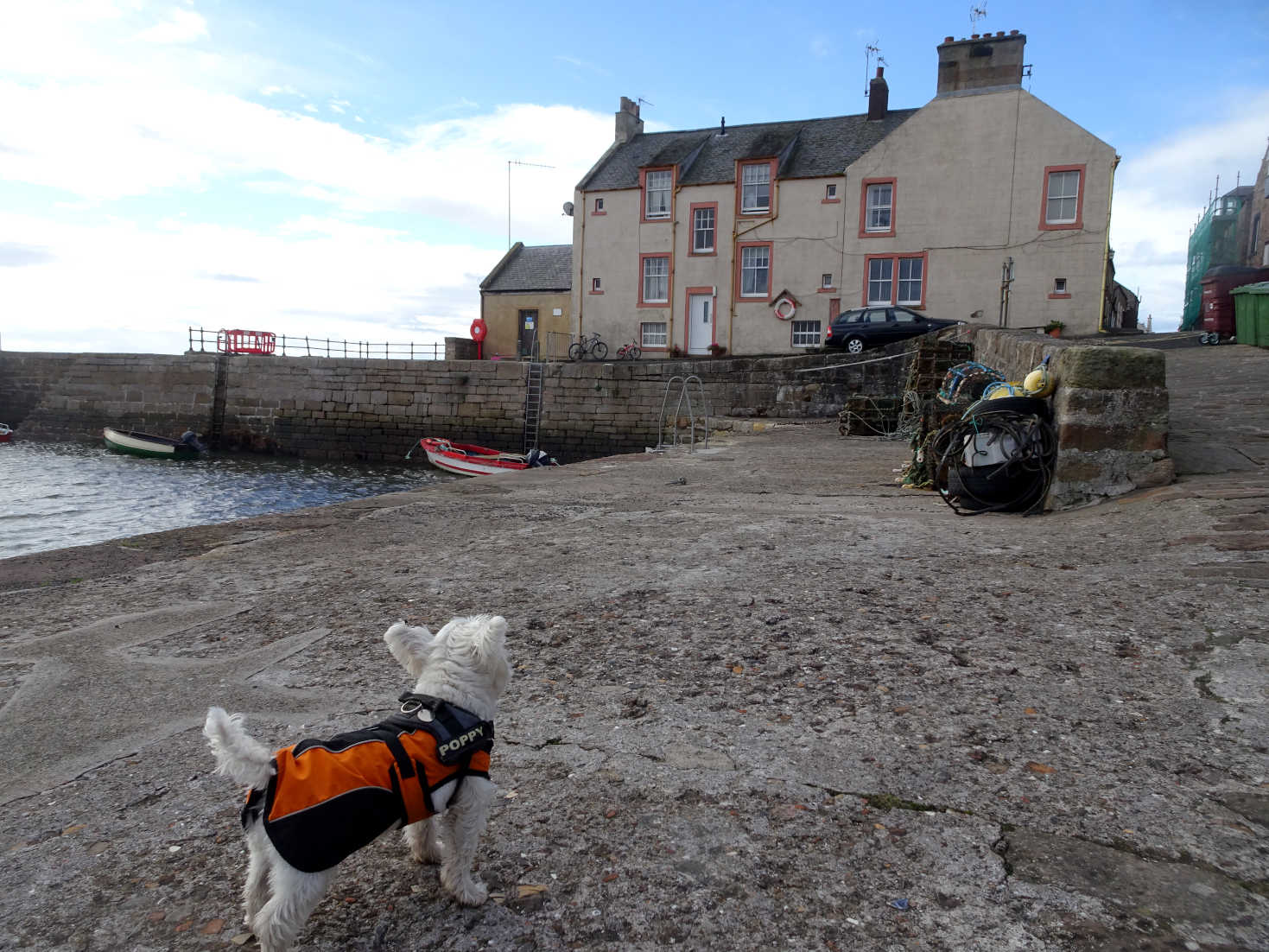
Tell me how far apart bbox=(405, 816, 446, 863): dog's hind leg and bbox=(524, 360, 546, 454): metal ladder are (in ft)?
79.0

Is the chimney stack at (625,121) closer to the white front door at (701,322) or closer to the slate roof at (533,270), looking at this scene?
the slate roof at (533,270)

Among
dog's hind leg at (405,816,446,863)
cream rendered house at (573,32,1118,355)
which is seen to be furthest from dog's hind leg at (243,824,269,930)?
cream rendered house at (573,32,1118,355)

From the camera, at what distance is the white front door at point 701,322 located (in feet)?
95.2

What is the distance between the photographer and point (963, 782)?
→ 8.13 feet

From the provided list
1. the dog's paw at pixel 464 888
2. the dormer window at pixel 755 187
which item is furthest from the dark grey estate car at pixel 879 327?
the dog's paw at pixel 464 888

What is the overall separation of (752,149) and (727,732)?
29050 millimetres

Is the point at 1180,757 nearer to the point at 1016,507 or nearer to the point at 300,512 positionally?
the point at 1016,507

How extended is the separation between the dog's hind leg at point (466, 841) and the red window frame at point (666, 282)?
92.7ft

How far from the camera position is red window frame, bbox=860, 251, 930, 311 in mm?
25859

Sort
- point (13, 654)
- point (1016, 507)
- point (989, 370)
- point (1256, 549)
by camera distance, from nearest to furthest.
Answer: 1. point (13, 654)
2. point (1256, 549)
3. point (1016, 507)
4. point (989, 370)

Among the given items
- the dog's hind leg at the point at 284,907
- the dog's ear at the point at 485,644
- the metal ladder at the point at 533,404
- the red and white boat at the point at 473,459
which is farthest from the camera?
the metal ladder at the point at 533,404

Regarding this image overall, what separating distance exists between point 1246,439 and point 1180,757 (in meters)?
6.37

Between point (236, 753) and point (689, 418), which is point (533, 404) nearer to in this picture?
point (689, 418)

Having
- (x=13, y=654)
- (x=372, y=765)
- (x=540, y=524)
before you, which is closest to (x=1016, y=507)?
(x=540, y=524)
